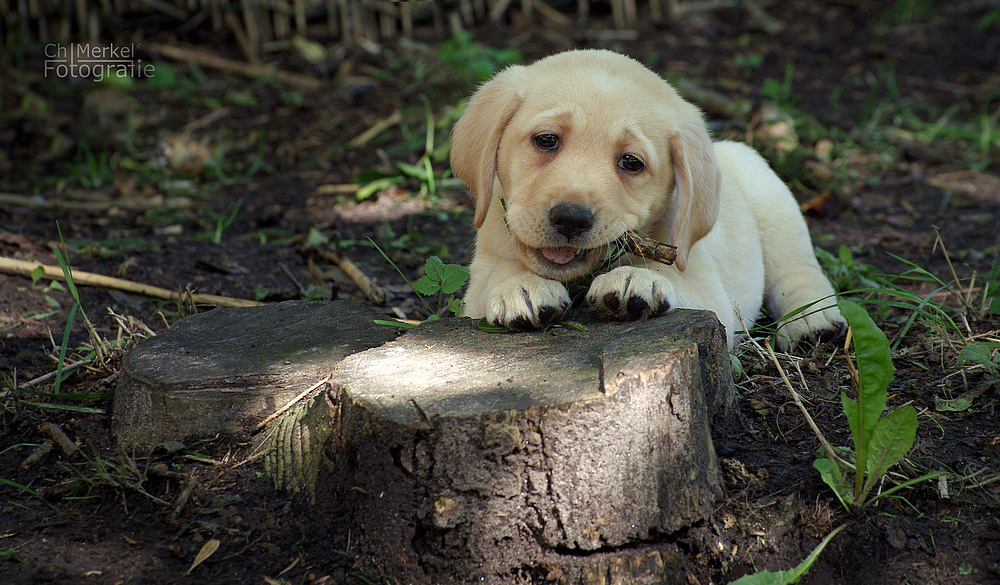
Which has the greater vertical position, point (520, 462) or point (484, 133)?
point (484, 133)

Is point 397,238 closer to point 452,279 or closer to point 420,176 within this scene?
point 420,176

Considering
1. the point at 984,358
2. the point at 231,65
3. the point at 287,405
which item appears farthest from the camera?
the point at 231,65

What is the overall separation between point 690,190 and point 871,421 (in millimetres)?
1072

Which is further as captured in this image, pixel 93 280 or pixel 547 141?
pixel 93 280

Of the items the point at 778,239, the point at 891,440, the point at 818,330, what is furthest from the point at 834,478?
the point at 778,239

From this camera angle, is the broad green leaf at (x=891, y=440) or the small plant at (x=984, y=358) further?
the small plant at (x=984, y=358)

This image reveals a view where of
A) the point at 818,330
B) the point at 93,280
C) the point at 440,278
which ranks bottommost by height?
the point at 818,330

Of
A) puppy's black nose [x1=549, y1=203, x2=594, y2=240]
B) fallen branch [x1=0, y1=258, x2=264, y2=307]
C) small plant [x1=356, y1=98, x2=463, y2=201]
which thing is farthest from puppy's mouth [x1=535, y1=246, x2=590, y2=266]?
small plant [x1=356, y1=98, x2=463, y2=201]

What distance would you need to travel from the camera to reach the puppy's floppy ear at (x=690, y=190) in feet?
9.23

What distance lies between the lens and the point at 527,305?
2.44 metres

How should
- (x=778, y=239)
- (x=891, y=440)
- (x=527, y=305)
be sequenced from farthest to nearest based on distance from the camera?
(x=778, y=239)
(x=527, y=305)
(x=891, y=440)

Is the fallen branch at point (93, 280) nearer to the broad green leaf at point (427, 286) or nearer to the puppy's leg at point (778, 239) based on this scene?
the broad green leaf at point (427, 286)

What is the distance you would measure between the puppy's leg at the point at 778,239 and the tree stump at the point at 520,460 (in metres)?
1.77

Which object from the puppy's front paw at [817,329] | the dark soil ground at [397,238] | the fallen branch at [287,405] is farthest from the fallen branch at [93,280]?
the puppy's front paw at [817,329]
